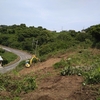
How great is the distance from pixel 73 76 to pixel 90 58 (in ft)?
16.6

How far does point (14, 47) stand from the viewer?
62625 millimetres

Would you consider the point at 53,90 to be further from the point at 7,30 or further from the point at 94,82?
the point at 7,30

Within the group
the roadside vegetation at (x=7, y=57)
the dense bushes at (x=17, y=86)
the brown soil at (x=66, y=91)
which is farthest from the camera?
the roadside vegetation at (x=7, y=57)

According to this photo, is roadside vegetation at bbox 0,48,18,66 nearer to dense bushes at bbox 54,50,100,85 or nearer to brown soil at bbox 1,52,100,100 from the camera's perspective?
dense bushes at bbox 54,50,100,85

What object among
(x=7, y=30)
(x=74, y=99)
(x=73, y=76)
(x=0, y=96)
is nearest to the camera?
(x=74, y=99)

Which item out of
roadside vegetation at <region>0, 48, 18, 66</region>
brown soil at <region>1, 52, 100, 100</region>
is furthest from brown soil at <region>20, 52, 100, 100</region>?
roadside vegetation at <region>0, 48, 18, 66</region>

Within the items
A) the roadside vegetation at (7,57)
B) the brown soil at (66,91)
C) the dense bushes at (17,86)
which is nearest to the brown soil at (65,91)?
the brown soil at (66,91)

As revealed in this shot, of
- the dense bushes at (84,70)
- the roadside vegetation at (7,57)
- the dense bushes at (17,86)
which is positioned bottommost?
the roadside vegetation at (7,57)

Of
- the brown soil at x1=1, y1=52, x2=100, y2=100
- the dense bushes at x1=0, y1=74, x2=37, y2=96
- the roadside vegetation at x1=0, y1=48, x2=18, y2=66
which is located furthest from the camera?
the roadside vegetation at x1=0, y1=48, x2=18, y2=66

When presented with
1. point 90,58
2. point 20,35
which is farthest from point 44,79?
point 20,35

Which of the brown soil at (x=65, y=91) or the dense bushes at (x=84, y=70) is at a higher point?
the dense bushes at (x=84, y=70)

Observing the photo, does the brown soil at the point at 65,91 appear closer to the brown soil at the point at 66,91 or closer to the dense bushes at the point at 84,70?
the brown soil at the point at 66,91

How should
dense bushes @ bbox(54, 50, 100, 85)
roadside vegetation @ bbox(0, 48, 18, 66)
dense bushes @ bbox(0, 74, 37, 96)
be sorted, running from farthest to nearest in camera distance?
roadside vegetation @ bbox(0, 48, 18, 66)
dense bushes @ bbox(0, 74, 37, 96)
dense bushes @ bbox(54, 50, 100, 85)

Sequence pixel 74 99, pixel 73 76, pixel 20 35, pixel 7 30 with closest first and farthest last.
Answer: pixel 74 99
pixel 73 76
pixel 20 35
pixel 7 30
